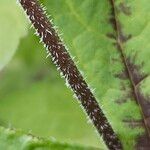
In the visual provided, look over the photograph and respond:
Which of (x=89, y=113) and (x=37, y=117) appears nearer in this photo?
(x=89, y=113)

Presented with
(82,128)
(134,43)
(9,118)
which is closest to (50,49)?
(134,43)

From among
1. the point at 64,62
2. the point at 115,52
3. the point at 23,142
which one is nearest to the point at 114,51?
the point at 115,52

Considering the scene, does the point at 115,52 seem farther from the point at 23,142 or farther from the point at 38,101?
the point at 38,101

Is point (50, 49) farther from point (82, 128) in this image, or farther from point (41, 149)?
point (82, 128)

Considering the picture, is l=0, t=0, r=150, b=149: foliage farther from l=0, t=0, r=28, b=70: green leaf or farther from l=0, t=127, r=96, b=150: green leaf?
→ l=0, t=0, r=28, b=70: green leaf

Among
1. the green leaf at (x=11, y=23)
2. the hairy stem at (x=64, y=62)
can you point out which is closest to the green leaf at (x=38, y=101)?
the green leaf at (x=11, y=23)

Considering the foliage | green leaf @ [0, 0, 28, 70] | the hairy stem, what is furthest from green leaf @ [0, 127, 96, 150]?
green leaf @ [0, 0, 28, 70]
